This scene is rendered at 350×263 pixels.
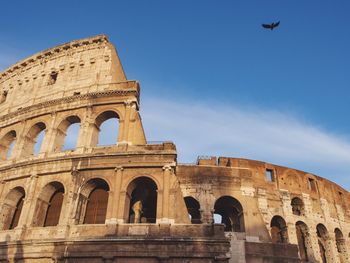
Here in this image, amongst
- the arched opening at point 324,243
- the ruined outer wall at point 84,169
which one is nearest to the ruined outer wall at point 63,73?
the ruined outer wall at point 84,169

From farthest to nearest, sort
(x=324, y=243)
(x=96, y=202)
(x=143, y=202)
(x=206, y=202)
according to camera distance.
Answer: (x=324, y=243), (x=206, y=202), (x=143, y=202), (x=96, y=202)

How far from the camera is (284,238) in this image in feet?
63.4

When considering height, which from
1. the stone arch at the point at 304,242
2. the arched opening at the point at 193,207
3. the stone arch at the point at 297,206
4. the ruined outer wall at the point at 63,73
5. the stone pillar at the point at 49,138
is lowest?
the stone arch at the point at 304,242

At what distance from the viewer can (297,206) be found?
835 inches

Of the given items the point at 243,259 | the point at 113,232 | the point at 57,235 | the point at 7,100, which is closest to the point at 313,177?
the point at 243,259

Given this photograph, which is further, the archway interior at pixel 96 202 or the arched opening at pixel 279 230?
the arched opening at pixel 279 230

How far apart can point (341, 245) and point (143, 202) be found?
15.4 metres

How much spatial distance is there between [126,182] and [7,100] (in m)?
12.0

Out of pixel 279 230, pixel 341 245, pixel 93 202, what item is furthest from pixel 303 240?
pixel 93 202

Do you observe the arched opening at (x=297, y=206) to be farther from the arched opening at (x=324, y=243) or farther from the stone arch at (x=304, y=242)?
the arched opening at (x=324, y=243)

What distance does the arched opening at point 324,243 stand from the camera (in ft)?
68.8

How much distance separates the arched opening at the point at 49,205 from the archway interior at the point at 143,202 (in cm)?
351

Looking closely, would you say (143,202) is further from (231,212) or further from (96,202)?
(231,212)

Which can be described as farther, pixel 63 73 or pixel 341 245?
pixel 341 245
